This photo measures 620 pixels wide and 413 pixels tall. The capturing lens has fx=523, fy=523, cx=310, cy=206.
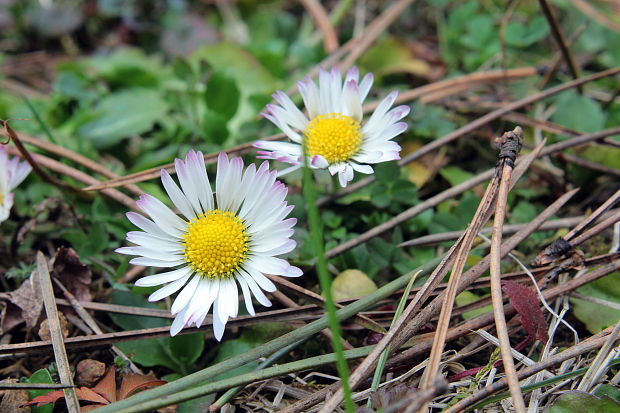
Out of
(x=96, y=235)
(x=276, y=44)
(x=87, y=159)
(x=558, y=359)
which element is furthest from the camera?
(x=276, y=44)

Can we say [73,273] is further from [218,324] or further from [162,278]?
[218,324]

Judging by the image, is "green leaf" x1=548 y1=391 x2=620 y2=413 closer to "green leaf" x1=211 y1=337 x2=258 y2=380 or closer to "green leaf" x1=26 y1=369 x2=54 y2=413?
"green leaf" x1=211 y1=337 x2=258 y2=380

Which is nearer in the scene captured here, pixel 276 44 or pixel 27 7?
pixel 276 44

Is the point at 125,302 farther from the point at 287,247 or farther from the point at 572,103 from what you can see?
the point at 572,103

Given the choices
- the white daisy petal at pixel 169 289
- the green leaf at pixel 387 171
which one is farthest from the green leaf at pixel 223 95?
the white daisy petal at pixel 169 289

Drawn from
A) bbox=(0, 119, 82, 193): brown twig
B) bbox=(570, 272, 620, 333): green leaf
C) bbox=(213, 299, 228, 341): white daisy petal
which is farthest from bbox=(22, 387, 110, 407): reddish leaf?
bbox=(570, 272, 620, 333): green leaf

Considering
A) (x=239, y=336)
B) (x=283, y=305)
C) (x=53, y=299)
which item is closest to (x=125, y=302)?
(x=53, y=299)

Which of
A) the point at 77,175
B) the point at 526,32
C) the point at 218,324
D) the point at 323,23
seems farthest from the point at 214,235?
the point at 526,32
